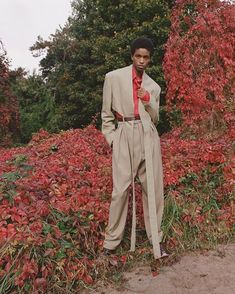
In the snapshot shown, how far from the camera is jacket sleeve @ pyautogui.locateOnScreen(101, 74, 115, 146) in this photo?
10.5ft

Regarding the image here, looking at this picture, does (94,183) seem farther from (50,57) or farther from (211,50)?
(50,57)

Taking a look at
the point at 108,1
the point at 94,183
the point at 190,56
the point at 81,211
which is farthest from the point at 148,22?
the point at 81,211

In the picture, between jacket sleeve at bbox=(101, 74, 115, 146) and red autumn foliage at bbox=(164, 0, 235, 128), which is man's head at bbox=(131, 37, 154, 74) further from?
red autumn foliage at bbox=(164, 0, 235, 128)

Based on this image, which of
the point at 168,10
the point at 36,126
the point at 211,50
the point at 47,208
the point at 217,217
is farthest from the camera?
the point at 36,126

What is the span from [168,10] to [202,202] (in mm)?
5729

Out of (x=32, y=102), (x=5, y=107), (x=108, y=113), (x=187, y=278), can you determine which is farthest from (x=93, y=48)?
(x=187, y=278)

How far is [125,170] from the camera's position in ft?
10.3

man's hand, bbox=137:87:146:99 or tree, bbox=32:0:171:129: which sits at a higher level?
tree, bbox=32:0:171:129

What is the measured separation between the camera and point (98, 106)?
10.2m

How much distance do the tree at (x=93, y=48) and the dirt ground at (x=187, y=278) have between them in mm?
5655

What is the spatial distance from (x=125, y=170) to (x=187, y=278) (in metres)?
0.95

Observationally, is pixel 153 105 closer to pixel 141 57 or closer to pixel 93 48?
pixel 141 57

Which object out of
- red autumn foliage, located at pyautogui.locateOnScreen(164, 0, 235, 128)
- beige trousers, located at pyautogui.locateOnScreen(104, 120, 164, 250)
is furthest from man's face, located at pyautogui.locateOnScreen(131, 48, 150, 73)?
red autumn foliage, located at pyautogui.locateOnScreen(164, 0, 235, 128)

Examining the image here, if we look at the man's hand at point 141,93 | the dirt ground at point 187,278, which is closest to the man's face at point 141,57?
the man's hand at point 141,93
